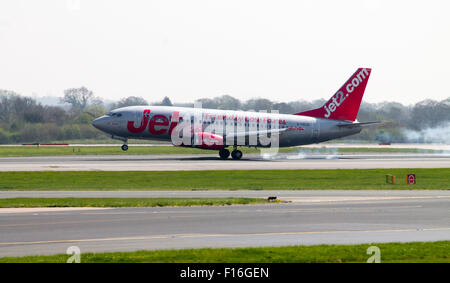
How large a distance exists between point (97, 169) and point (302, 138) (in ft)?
94.0

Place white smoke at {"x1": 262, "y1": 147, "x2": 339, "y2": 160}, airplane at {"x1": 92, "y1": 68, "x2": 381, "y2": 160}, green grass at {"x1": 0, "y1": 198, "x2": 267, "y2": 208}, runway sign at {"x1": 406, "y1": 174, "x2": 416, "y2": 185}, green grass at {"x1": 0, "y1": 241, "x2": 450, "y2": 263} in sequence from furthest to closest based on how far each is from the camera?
white smoke at {"x1": 262, "y1": 147, "x2": 339, "y2": 160}
airplane at {"x1": 92, "y1": 68, "x2": 381, "y2": 160}
runway sign at {"x1": 406, "y1": 174, "x2": 416, "y2": 185}
green grass at {"x1": 0, "y1": 198, "x2": 267, "y2": 208}
green grass at {"x1": 0, "y1": 241, "x2": 450, "y2": 263}

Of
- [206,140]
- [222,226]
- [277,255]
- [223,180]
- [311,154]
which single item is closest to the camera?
[277,255]

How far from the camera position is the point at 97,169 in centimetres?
5472

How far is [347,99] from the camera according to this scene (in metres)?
76.9

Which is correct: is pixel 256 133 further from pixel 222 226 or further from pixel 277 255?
pixel 277 255

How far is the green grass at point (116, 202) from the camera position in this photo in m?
31.4

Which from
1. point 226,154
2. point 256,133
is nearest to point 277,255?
point 226,154

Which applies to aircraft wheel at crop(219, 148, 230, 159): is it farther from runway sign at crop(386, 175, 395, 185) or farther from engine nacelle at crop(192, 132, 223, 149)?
runway sign at crop(386, 175, 395, 185)

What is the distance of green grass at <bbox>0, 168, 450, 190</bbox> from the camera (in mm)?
43656

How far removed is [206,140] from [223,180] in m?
20.4

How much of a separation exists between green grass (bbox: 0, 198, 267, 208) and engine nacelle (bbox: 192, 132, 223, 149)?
1350 inches

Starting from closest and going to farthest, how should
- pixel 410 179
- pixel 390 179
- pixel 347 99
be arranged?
pixel 410 179
pixel 390 179
pixel 347 99

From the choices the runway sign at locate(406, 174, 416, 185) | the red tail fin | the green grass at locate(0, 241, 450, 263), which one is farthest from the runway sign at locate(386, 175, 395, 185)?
the red tail fin

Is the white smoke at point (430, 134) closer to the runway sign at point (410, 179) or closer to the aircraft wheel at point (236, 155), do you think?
the aircraft wheel at point (236, 155)
